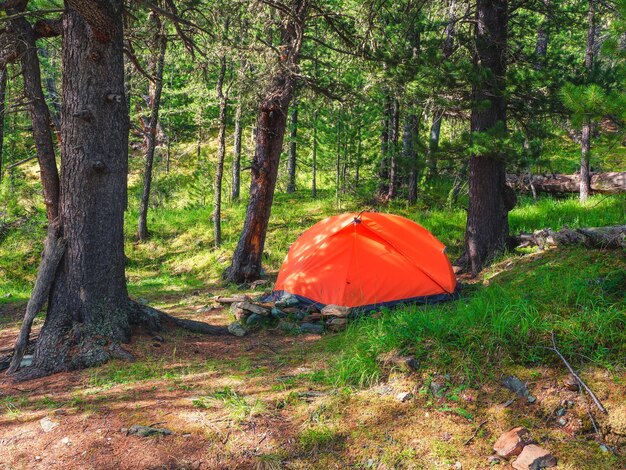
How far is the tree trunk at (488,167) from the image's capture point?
27.5 ft

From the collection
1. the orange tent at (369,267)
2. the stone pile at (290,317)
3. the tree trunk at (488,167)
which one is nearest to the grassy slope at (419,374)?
the stone pile at (290,317)

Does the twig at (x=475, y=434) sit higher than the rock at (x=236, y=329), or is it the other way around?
the twig at (x=475, y=434)

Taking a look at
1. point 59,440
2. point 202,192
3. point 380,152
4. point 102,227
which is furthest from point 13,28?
point 202,192

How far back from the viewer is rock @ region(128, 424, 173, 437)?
349cm

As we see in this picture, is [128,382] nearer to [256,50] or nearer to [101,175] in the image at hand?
[101,175]

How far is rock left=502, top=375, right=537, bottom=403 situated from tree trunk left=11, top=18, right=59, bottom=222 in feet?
16.0

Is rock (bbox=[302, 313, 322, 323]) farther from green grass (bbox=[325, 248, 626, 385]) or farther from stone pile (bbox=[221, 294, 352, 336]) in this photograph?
green grass (bbox=[325, 248, 626, 385])

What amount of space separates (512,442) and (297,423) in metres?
1.47

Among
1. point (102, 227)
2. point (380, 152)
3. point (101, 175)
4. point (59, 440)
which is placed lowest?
point (59, 440)

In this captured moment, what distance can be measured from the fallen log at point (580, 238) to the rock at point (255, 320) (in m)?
4.78

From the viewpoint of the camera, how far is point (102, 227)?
5.35 m

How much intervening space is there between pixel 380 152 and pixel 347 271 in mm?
9330

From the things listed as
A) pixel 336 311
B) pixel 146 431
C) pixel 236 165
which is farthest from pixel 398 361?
pixel 236 165

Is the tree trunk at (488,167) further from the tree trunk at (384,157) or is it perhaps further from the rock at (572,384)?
the tree trunk at (384,157)
